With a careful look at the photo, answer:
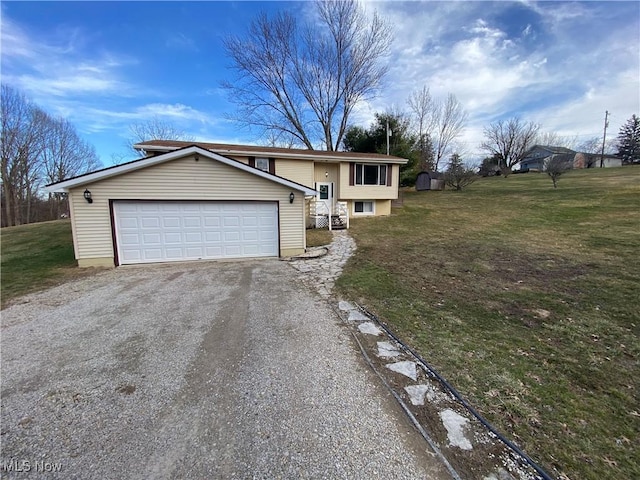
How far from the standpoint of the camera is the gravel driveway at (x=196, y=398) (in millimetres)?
2041

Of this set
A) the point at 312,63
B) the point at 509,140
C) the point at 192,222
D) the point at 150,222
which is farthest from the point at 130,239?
the point at 509,140

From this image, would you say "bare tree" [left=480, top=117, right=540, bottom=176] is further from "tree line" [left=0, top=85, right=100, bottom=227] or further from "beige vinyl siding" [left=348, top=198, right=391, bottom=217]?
"tree line" [left=0, top=85, right=100, bottom=227]

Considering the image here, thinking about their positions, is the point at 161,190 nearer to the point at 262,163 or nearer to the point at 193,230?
the point at 193,230

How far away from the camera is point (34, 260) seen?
9.48 metres

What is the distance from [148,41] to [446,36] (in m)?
13.8

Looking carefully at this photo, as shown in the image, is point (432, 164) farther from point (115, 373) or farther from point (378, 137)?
point (115, 373)

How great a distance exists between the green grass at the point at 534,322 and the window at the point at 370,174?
5.72 m

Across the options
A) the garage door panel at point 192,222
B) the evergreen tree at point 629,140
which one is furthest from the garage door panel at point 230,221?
the evergreen tree at point 629,140

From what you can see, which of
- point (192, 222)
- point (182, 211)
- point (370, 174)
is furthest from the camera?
Answer: point (370, 174)

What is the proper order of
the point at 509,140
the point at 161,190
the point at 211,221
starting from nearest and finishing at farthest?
1. the point at 161,190
2. the point at 211,221
3. the point at 509,140

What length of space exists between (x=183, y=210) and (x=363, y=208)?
11441 mm

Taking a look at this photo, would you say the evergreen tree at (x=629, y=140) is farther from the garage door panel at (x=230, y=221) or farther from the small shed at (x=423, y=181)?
the garage door panel at (x=230, y=221)

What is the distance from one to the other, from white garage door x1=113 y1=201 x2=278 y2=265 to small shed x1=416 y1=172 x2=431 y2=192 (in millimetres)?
24375

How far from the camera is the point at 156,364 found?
11.0ft
